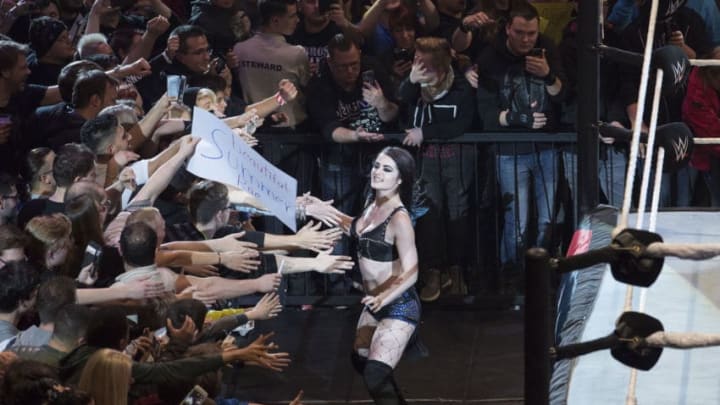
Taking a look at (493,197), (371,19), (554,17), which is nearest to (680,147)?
(493,197)

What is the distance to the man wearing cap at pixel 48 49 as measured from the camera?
27.7 feet

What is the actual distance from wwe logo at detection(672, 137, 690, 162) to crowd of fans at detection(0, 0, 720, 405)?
9.03 ft

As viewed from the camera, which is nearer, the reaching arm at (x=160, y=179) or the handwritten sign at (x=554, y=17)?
the reaching arm at (x=160, y=179)

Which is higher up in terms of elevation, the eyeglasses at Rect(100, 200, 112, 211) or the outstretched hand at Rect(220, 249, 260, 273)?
the eyeglasses at Rect(100, 200, 112, 211)

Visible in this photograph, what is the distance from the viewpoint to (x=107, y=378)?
440cm

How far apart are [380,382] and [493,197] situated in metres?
2.25

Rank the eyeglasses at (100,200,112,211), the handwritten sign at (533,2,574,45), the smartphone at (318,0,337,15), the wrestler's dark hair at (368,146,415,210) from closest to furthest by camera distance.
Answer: the eyeglasses at (100,200,112,211), the wrestler's dark hair at (368,146,415,210), the handwritten sign at (533,2,574,45), the smartphone at (318,0,337,15)

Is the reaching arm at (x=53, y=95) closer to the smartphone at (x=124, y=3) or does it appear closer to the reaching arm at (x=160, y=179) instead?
the smartphone at (x=124, y=3)

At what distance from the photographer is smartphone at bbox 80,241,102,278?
583 cm

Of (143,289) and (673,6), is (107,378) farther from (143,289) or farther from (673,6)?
(673,6)

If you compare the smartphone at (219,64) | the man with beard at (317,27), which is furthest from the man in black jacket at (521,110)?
the smartphone at (219,64)

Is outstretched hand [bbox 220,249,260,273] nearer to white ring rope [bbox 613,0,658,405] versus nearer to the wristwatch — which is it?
the wristwatch

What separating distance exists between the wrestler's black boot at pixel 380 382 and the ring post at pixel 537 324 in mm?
3854

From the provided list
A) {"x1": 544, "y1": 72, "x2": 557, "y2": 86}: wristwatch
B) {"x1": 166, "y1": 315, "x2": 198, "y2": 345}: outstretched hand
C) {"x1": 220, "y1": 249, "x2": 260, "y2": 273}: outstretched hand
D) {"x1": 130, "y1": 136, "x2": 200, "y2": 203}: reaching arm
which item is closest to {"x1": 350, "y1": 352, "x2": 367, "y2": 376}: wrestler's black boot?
{"x1": 220, "y1": 249, "x2": 260, "y2": 273}: outstretched hand
